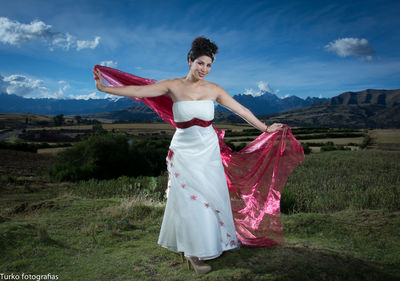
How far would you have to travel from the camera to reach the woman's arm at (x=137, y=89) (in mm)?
4258

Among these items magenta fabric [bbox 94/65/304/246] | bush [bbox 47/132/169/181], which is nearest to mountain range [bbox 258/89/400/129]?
bush [bbox 47/132/169/181]

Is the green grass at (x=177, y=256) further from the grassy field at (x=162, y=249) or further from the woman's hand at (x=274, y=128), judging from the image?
the woman's hand at (x=274, y=128)

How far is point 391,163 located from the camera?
64.3 feet

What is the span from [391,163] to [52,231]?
21.4 meters

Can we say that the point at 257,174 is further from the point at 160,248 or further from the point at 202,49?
the point at 202,49

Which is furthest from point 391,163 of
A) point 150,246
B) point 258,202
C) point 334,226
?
point 150,246

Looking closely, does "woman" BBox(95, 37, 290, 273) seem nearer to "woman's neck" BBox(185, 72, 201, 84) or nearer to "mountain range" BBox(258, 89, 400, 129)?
"woman's neck" BBox(185, 72, 201, 84)

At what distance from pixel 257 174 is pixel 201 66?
7.79ft

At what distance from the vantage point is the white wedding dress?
163 inches

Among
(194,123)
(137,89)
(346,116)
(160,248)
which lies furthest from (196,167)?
(346,116)

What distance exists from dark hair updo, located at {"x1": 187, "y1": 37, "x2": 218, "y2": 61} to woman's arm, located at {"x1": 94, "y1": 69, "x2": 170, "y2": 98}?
587 mm

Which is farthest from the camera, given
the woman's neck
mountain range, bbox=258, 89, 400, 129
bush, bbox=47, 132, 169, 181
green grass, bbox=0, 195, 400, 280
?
mountain range, bbox=258, 89, 400, 129

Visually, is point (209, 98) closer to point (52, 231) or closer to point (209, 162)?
point (209, 162)

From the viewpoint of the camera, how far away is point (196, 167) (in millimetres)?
4168
